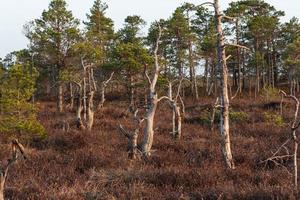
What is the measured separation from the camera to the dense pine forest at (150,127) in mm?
7156

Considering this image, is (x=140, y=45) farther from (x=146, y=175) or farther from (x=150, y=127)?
(x=146, y=175)

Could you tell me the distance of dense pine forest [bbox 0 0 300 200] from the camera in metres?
7.16

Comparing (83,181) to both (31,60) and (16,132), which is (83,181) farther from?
(31,60)

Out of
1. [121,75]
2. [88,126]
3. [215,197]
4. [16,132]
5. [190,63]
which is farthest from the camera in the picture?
[190,63]

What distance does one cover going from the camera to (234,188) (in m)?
6.68

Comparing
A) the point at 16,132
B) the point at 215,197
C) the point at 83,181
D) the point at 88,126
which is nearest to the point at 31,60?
the point at 88,126

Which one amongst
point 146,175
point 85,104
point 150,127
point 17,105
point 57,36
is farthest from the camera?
point 57,36

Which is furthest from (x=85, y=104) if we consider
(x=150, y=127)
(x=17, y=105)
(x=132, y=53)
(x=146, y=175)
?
(x=146, y=175)

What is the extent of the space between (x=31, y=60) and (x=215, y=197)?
31373 mm

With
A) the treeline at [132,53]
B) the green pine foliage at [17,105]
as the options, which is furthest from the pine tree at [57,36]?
the green pine foliage at [17,105]

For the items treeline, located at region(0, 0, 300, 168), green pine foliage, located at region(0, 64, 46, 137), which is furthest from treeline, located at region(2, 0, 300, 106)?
green pine foliage, located at region(0, 64, 46, 137)

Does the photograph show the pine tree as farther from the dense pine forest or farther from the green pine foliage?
the green pine foliage

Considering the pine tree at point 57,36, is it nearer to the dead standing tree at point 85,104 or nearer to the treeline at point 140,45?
the treeline at point 140,45

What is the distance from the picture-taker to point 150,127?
12836 millimetres
